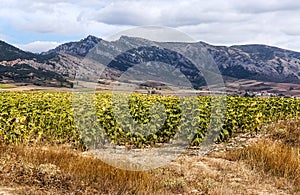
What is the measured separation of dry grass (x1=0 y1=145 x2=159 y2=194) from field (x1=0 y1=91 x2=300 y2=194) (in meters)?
0.02

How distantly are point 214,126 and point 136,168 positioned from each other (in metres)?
7.98

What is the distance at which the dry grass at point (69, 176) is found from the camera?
7.39m

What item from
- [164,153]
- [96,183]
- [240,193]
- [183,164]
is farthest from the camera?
[164,153]

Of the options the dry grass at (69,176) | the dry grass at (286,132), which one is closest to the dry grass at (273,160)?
the dry grass at (69,176)

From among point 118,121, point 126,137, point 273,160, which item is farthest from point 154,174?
point 118,121

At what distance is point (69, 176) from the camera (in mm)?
7711

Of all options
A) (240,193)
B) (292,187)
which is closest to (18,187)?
(240,193)

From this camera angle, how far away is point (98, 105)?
15906mm

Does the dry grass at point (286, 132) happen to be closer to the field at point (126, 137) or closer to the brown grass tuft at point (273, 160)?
the field at point (126, 137)

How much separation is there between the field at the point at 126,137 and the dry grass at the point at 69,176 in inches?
0.7

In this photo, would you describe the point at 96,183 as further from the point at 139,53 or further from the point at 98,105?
the point at 139,53

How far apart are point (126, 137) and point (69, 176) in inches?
276

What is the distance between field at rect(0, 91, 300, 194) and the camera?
7.75 meters

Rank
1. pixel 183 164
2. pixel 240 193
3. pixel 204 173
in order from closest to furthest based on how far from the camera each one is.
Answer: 1. pixel 240 193
2. pixel 204 173
3. pixel 183 164
